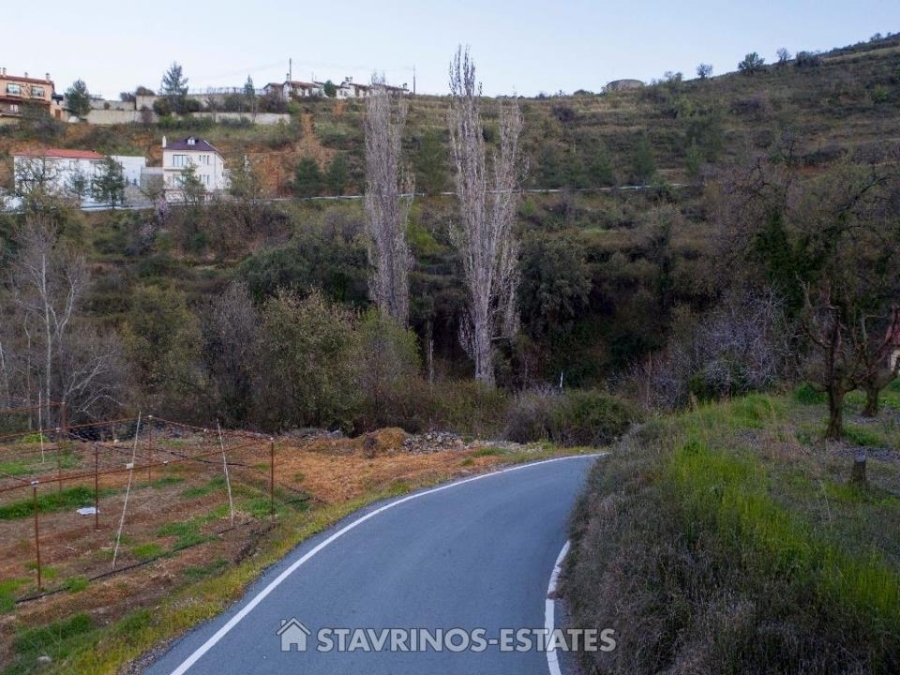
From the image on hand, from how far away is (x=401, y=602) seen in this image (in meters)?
9.27

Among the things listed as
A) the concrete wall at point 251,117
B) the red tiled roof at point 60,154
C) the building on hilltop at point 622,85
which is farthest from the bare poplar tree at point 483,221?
the building on hilltop at point 622,85

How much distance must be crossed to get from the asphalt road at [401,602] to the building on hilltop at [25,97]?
258ft

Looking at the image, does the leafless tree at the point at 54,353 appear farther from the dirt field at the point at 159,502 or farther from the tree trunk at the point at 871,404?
the tree trunk at the point at 871,404

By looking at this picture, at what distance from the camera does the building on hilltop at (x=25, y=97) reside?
7739 centimetres

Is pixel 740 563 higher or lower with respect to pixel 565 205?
lower

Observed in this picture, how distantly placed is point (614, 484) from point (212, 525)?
8.72 metres

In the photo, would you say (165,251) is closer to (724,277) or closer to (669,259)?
(669,259)

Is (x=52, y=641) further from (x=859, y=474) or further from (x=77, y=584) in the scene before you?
(x=859, y=474)

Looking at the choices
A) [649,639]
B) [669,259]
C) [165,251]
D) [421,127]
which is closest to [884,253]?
[669,259]

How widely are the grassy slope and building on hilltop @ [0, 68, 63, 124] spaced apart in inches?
3248

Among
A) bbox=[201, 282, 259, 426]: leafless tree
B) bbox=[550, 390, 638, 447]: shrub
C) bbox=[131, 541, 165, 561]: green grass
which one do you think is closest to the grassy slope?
bbox=[131, 541, 165, 561]: green grass

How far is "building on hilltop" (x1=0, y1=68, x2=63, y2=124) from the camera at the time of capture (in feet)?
254

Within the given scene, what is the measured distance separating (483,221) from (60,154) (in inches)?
1860

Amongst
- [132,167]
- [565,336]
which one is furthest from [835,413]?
[132,167]
